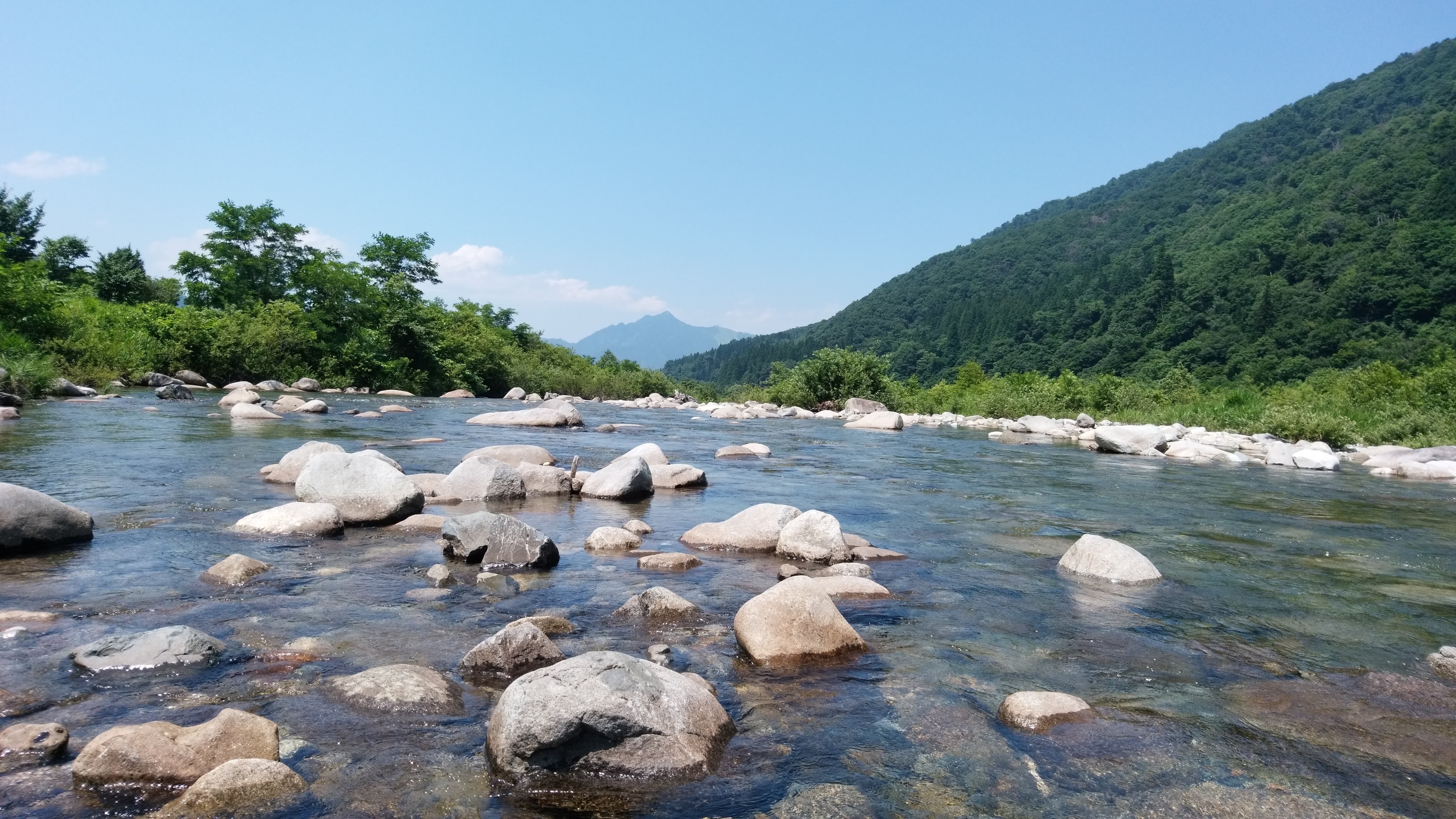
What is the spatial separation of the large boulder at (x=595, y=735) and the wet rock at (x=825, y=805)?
426mm

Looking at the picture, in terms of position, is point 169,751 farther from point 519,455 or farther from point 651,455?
point 651,455

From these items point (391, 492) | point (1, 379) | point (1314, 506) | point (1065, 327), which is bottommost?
point (1314, 506)

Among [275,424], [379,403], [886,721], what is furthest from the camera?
[379,403]

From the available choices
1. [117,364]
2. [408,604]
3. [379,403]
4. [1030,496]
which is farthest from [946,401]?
[408,604]

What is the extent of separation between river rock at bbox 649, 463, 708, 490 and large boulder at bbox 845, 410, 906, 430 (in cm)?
1769

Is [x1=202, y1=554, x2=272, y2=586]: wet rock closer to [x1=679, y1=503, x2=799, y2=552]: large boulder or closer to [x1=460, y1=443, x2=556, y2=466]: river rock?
[x1=679, y1=503, x2=799, y2=552]: large boulder

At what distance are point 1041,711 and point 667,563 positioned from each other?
379 centimetres

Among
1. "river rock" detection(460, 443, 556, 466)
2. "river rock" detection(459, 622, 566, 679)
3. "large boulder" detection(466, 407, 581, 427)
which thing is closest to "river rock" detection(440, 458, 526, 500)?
"river rock" detection(460, 443, 556, 466)

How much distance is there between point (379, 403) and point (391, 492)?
24023mm

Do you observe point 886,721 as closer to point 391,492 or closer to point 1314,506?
point 391,492

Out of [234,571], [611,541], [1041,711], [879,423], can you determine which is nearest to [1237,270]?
[879,423]

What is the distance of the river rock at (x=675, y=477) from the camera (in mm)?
11922

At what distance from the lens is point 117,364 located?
2803 cm

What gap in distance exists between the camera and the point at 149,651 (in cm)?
427
